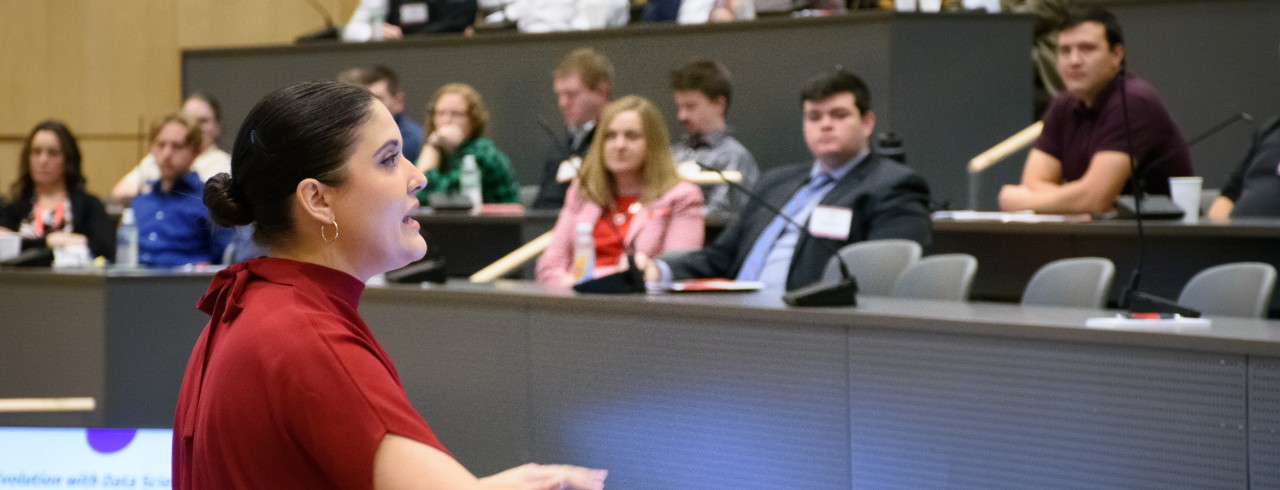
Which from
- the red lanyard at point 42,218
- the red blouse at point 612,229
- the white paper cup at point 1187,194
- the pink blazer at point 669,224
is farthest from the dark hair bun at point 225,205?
the red lanyard at point 42,218

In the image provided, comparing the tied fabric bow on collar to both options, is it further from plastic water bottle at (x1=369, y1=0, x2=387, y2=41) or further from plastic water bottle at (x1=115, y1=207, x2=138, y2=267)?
plastic water bottle at (x1=369, y1=0, x2=387, y2=41)

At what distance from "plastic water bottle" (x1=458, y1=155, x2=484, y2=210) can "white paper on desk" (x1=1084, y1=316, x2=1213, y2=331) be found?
3719mm

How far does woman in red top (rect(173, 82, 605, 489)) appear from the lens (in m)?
1.04

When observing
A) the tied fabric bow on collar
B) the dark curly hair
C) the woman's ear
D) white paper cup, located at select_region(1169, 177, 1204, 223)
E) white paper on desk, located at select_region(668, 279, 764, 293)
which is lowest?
white paper on desk, located at select_region(668, 279, 764, 293)

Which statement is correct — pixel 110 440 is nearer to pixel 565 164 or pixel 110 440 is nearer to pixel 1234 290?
pixel 1234 290

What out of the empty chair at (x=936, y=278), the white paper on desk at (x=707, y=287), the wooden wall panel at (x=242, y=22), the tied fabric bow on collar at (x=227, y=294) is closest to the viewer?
the tied fabric bow on collar at (x=227, y=294)

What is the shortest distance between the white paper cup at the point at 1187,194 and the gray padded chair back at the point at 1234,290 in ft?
4.26

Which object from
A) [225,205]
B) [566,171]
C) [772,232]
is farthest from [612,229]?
[225,205]

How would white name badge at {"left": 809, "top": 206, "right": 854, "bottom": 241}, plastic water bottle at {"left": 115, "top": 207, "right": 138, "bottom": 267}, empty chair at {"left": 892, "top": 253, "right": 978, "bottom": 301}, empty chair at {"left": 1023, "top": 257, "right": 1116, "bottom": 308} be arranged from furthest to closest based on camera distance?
1. plastic water bottle at {"left": 115, "top": 207, "right": 138, "bottom": 267}
2. white name badge at {"left": 809, "top": 206, "right": 854, "bottom": 241}
3. empty chair at {"left": 892, "top": 253, "right": 978, "bottom": 301}
4. empty chair at {"left": 1023, "top": 257, "right": 1116, "bottom": 308}

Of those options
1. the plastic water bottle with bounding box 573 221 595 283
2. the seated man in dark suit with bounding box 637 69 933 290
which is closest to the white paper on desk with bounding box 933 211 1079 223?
the seated man in dark suit with bounding box 637 69 933 290

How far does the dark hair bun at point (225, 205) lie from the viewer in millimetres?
1189

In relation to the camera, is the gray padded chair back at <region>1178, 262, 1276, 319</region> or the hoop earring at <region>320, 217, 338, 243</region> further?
the gray padded chair back at <region>1178, 262, 1276, 319</region>

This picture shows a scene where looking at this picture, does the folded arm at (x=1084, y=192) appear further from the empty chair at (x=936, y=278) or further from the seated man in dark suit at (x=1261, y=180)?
the empty chair at (x=936, y=278)

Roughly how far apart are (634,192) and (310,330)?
350 cm
